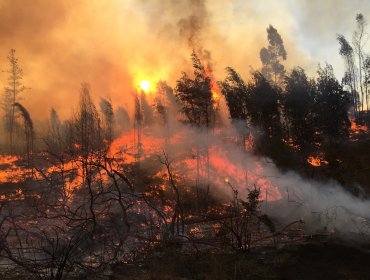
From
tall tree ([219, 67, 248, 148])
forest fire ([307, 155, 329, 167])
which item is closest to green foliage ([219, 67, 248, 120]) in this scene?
tall tree ([219, 67, 248, 148])

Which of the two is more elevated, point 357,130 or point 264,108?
point 264,108

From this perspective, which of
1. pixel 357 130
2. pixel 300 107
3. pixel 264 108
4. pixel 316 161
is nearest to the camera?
pixel 316 161

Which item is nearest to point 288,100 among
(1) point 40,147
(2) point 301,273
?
(2) point 301,273

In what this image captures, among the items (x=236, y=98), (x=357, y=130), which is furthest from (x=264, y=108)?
(x=357, y=130)

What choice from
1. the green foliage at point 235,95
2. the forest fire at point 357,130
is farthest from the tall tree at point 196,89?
the forest fire at point 357,130

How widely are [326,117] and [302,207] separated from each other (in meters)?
19.3

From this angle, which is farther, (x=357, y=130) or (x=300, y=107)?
(x=357, y=130)

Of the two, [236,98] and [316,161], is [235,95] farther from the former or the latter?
[316,161]

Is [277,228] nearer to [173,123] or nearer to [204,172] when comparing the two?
[204,172]

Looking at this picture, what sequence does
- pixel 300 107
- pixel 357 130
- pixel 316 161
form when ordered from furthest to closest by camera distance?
pixel 357 130 < pixel 300 107 < pixel 316 161

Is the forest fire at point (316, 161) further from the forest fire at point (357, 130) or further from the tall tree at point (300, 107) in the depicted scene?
the forest fire at point (357, 130)

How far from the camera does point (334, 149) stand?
4050 centimetres

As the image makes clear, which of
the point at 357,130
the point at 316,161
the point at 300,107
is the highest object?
the point at 300,107

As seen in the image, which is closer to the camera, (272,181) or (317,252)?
(317,252)
